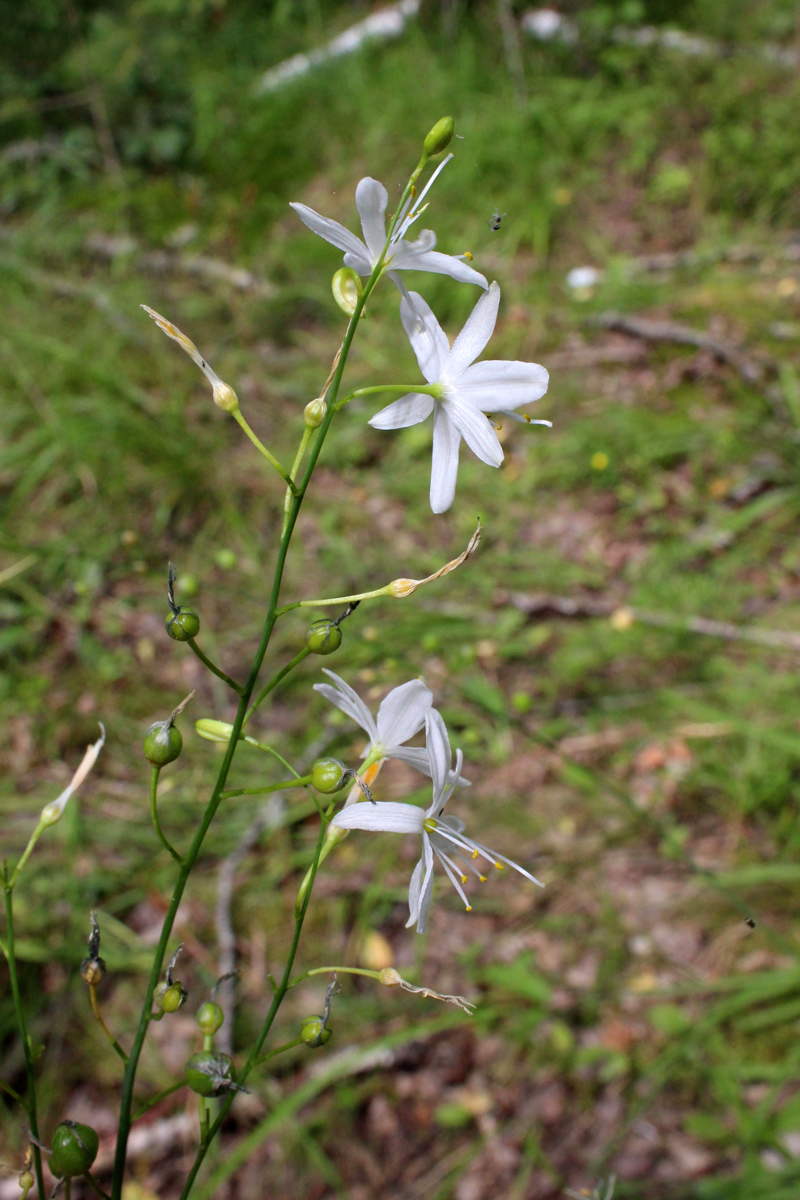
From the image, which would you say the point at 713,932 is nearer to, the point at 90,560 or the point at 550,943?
the point at 550,943

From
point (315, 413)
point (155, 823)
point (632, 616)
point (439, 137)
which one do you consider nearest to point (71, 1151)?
point (155, 823)

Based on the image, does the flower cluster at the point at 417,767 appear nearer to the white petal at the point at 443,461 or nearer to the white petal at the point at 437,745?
the white petal at the point at 437,745

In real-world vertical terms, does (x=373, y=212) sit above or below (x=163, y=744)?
above

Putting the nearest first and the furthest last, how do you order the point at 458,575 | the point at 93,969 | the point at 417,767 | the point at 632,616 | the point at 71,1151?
1. the point at 71,1151
2. the point at 93,969
3. the point at 417,767
4. the point at 632,616
5. the point at 458,575

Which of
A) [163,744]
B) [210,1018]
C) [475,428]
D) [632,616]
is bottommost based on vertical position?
[632,616]

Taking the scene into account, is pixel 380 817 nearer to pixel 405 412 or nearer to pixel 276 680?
pixel 276 680

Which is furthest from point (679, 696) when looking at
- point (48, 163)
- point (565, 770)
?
point (48, 163)

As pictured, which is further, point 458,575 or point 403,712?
point 458,575
